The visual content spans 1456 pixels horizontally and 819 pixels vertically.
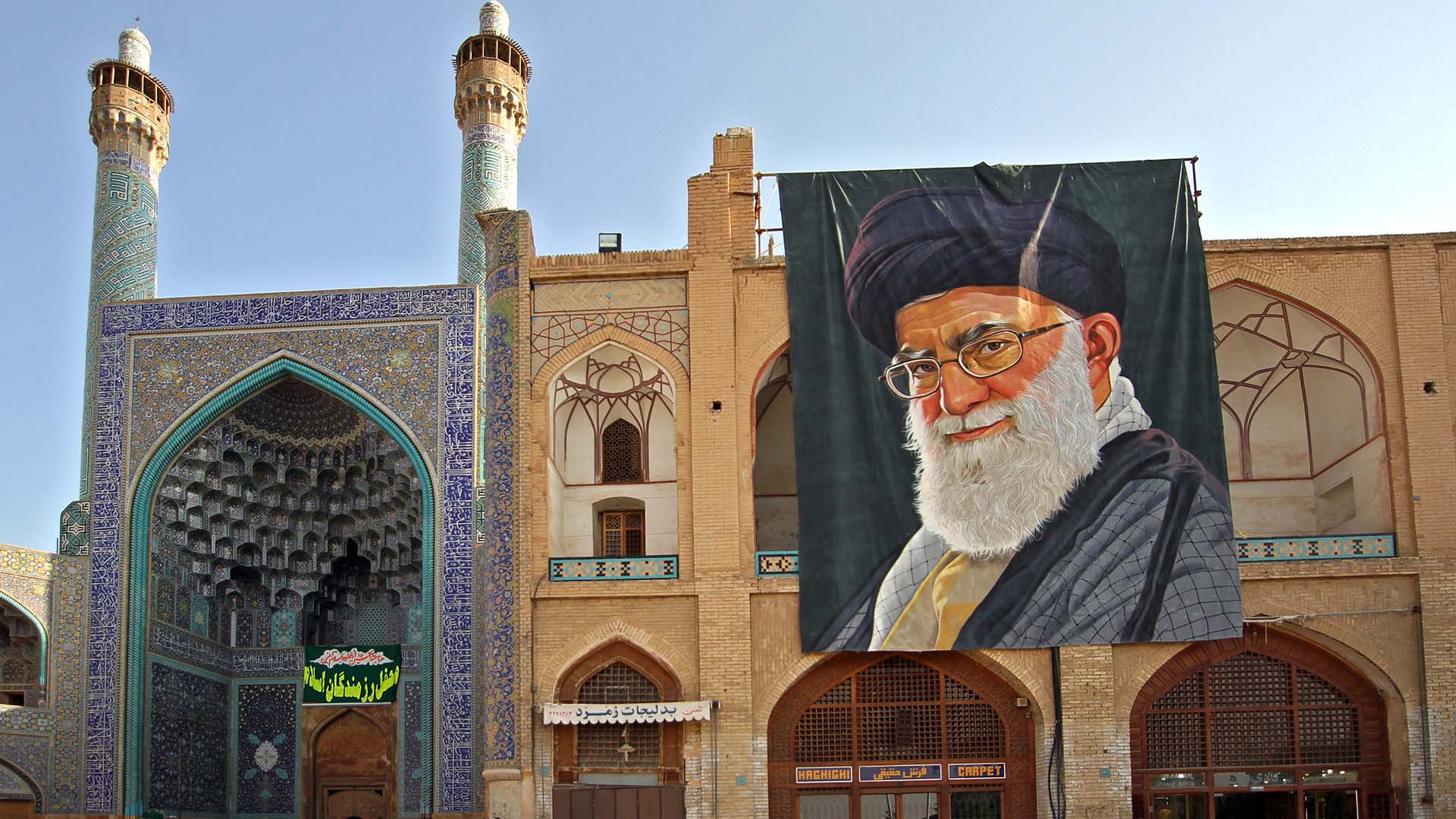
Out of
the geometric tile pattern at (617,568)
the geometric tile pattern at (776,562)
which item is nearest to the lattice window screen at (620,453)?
the geometric tile pattern at (617,568)

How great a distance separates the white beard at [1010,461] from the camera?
15.7 meters

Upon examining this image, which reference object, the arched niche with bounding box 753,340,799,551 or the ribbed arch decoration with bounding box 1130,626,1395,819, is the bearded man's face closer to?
the arched niche with bounding box 753,340,799,551

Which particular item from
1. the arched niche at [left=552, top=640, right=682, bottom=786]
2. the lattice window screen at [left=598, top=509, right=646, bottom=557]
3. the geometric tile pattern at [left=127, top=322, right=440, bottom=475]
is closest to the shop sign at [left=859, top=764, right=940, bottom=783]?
the arched niche at [left=552, top=640, right=682, bottom=786]

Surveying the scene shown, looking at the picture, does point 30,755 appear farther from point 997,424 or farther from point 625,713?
point 997,424

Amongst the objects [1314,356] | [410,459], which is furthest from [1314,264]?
[410,459]

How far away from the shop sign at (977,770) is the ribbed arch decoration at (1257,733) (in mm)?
1240

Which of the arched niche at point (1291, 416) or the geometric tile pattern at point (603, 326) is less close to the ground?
the geometric tile pattern at point (603, 326)

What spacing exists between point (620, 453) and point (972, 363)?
148 inches

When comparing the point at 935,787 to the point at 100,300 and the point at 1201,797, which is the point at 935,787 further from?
the point at 100,300

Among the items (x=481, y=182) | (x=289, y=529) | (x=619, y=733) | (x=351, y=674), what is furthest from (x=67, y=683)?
(x=481, y=182)

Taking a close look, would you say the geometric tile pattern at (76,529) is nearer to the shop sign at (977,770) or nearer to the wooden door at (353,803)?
the wooden door at (353,803)

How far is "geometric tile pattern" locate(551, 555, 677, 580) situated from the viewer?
1583 cm

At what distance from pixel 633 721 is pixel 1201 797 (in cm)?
538

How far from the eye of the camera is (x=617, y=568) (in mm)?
15859
